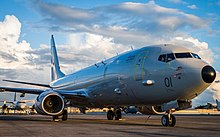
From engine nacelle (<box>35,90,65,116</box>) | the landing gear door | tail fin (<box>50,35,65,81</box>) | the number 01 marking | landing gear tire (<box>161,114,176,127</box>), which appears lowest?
landing gear tire (<box>161,114,176,127</box>)

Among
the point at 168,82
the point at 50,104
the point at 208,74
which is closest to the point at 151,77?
the point at 168,82

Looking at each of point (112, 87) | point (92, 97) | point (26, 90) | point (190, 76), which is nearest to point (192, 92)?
point (190, 76)

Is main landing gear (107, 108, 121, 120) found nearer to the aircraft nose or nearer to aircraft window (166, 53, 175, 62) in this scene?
aircraft window (166, 53, 175, 62)

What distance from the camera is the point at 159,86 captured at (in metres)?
14.5

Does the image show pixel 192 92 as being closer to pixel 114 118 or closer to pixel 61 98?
pixel 61 98

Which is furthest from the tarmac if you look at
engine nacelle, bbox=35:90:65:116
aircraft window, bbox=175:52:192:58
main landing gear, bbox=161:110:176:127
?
aircraft window, bbox=175:52:192:58

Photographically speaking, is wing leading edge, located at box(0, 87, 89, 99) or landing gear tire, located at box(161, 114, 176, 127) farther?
wing leading edge, located at box(0, 87, 89, 99)

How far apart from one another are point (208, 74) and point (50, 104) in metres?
10.3

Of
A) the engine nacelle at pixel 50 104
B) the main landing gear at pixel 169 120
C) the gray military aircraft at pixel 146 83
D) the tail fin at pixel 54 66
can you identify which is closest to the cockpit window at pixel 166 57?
the gray military aircraft at pixel 146 83

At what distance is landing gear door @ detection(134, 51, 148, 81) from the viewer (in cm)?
1551

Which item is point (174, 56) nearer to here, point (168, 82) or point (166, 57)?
point (166, 57)

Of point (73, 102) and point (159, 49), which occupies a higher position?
point (159, 49)

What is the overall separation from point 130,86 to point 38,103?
6.16 meters

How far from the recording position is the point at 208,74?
524 inches
